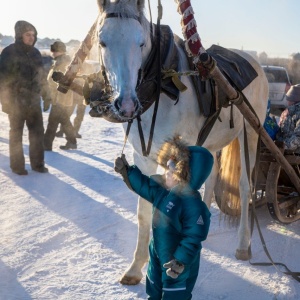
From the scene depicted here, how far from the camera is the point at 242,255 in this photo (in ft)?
12.9

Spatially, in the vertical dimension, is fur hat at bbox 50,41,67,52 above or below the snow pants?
above

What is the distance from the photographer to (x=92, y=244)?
13.3 ft

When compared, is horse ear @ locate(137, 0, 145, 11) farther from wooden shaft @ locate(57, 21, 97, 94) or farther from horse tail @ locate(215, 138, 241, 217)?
horse tail @ locate(215, 138, 241, 217)

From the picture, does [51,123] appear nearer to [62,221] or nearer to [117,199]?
[117,199]

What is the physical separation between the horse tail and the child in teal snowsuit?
227 centimetres

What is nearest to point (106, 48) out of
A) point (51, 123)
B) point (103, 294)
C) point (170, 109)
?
point (170, 109)

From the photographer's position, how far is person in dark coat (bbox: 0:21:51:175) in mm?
6250

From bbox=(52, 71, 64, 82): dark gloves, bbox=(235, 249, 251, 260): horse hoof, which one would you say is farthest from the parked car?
bbox=(52, 71, 64, 82): dark gloves

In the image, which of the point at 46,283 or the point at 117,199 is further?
the point at 117,199

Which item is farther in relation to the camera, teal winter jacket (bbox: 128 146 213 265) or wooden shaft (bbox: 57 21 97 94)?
wooden shaft (bbox: 57 21 97 94)

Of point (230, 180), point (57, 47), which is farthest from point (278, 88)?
point (230, 180)

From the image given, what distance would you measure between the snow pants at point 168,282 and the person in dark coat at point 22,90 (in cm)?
437

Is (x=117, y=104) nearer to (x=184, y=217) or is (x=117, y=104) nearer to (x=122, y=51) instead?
(x=122, y=51)

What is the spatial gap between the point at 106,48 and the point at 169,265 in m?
1.28
